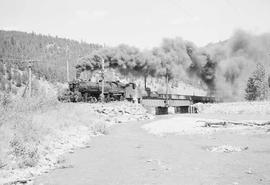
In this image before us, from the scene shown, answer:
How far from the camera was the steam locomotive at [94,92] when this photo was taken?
42.8 metres

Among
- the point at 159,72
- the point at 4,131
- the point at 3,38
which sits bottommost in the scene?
the point at 4,131

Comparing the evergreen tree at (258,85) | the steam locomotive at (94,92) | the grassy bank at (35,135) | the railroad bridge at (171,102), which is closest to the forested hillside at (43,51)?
the railroad bridge at (171,102)

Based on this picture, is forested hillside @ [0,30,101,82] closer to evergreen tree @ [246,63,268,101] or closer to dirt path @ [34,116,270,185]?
evergreen tree @ [246,63,268,101]

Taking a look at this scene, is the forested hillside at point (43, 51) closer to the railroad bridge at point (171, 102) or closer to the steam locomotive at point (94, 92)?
the railroad bridge at point (171, 102)

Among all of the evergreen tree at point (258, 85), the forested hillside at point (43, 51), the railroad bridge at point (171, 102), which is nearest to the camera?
the railroad bridge at point (171, 102)

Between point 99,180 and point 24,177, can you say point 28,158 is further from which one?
point 99,180

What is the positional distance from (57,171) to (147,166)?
3575 millimetres

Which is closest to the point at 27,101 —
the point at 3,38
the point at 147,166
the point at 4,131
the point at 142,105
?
the point at 4,131

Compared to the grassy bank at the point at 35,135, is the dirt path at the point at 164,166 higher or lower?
lower

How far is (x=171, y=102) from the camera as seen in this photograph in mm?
61312

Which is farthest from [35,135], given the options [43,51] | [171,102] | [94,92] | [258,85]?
[43,51]

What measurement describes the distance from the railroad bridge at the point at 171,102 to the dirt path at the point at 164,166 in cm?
3462

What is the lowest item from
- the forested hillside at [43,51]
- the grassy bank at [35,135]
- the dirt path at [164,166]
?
the dirt path at [164,166]

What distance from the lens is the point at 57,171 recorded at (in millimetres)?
13477
